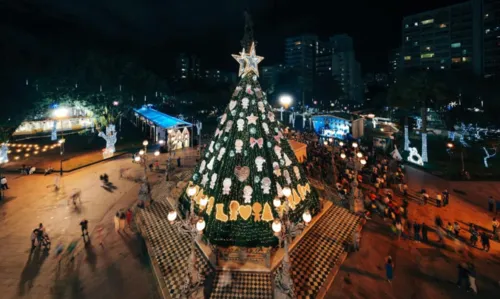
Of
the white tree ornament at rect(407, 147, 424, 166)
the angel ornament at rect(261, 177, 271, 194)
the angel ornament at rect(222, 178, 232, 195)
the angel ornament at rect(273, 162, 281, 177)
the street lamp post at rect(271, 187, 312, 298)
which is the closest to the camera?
the street lamp post at rect(271, 187, 312, 298)

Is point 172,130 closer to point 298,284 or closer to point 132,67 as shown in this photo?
point 132,67

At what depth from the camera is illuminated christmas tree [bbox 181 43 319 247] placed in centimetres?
995

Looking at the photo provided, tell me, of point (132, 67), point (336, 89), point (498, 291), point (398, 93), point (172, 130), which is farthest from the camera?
point (336, 89)

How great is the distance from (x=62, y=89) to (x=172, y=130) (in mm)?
16191

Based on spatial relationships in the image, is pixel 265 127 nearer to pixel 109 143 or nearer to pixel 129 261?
pixel 129 261

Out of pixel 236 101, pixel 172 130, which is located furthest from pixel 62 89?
pixel 236 101

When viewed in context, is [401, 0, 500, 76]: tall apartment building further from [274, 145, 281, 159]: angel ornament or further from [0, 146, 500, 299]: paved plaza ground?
[274, 145, 281, 159]: angel ornament

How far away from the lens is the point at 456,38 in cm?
6275

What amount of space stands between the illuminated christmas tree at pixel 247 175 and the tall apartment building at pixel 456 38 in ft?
196

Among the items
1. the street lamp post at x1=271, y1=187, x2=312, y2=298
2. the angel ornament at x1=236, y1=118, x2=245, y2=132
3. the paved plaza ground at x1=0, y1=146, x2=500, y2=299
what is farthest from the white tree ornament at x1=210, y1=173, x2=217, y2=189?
the paved plaza ground at x1=0, y1=146, x2=500, y2=299

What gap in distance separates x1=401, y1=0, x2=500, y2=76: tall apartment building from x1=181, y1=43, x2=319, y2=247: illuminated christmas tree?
59.8 meters

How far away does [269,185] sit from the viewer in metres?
10.1

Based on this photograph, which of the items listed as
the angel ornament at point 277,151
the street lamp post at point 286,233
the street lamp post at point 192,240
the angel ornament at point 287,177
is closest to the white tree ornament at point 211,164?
the angel ornament at point 277,151

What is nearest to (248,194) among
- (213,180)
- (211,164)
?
(213,180)
